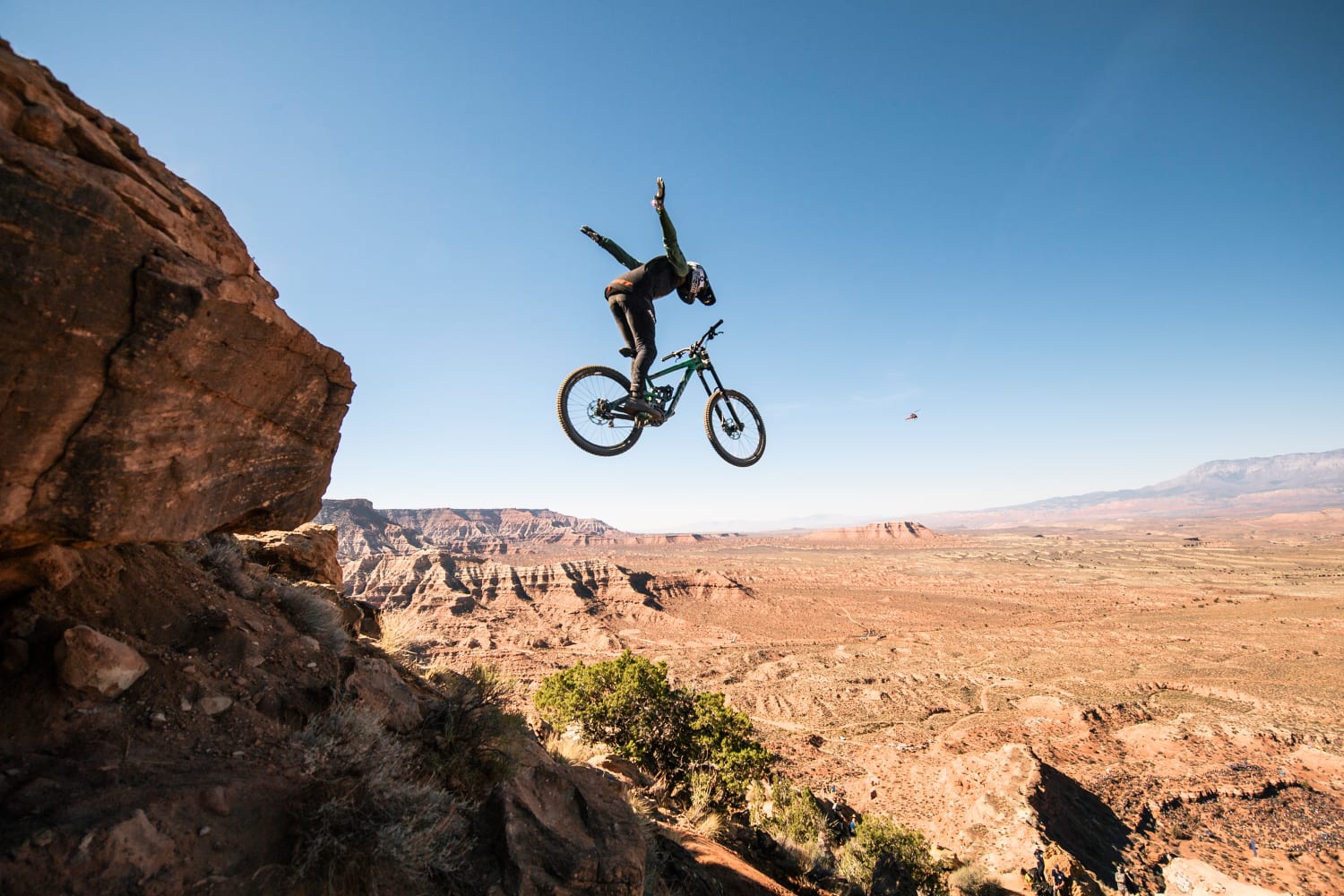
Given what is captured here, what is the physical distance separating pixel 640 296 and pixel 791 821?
13304 millimetres

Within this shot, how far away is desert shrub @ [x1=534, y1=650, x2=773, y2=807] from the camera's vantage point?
14812mm

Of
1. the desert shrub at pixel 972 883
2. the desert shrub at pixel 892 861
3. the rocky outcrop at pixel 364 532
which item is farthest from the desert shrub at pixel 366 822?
the rocky outcrop at pixel 364 532

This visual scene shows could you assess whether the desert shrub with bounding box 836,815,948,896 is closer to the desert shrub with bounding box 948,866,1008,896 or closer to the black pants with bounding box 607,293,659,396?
the desert shrub with bounding box 948,866,1008,896

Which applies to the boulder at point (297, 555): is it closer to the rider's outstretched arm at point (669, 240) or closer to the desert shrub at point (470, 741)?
Answer: the desert shrub at point (470, 741)

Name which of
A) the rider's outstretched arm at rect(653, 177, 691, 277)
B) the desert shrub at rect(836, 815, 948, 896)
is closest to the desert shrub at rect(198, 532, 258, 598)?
the rider's outstretched arm at rect(653, 177, 691, 277)

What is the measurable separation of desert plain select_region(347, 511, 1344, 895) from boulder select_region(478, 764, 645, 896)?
7548 mm

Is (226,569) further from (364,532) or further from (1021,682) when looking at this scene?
(364,532)

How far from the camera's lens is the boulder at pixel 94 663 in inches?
150

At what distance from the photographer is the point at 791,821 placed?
1352 cm

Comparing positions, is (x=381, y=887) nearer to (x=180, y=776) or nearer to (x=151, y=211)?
(x=180, y=776)

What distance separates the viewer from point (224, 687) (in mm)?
4609

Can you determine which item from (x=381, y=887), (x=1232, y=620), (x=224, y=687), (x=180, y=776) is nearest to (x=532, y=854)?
(x=381, y=887)

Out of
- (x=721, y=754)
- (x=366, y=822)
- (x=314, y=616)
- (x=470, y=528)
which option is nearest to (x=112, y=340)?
(x=366, y=822)

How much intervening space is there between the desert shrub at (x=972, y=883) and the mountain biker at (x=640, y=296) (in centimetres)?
1670
